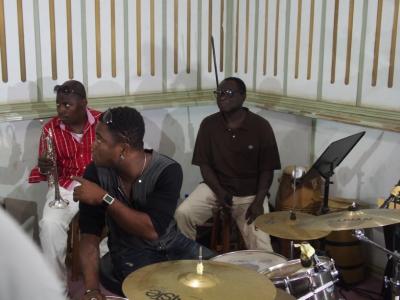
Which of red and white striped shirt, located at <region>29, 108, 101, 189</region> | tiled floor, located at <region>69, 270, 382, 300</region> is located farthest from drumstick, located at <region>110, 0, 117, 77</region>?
tiled floor, located at <region>69, 270, 382, 300</region>

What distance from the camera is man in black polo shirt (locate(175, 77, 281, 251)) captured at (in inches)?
167

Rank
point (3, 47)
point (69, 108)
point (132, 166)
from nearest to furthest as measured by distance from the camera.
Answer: point (132, 166)
point (69, 108)
point (3, 47)

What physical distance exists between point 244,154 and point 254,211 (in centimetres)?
47

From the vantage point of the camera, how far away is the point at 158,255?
276 cm

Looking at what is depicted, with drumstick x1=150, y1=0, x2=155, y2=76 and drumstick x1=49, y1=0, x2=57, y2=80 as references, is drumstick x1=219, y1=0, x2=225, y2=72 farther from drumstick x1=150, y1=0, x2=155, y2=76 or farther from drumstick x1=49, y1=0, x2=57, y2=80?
drumstick x1=49, y1=0, x2=57, y2=80

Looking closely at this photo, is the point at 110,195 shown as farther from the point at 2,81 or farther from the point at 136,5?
the point at 136,5

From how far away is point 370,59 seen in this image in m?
4.04

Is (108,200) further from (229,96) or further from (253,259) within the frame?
(229,96)

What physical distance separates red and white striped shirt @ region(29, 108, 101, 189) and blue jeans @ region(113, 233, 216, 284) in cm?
144

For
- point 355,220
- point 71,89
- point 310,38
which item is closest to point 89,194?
point 355,220

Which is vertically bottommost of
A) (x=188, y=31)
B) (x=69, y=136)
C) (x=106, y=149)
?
(x=69, y=136)

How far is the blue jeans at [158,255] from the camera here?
2689mm

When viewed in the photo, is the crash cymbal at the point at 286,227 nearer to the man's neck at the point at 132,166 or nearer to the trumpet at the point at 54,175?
the man's neck at the point at 132,166

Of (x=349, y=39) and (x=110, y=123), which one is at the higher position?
(x=349, y=39)
